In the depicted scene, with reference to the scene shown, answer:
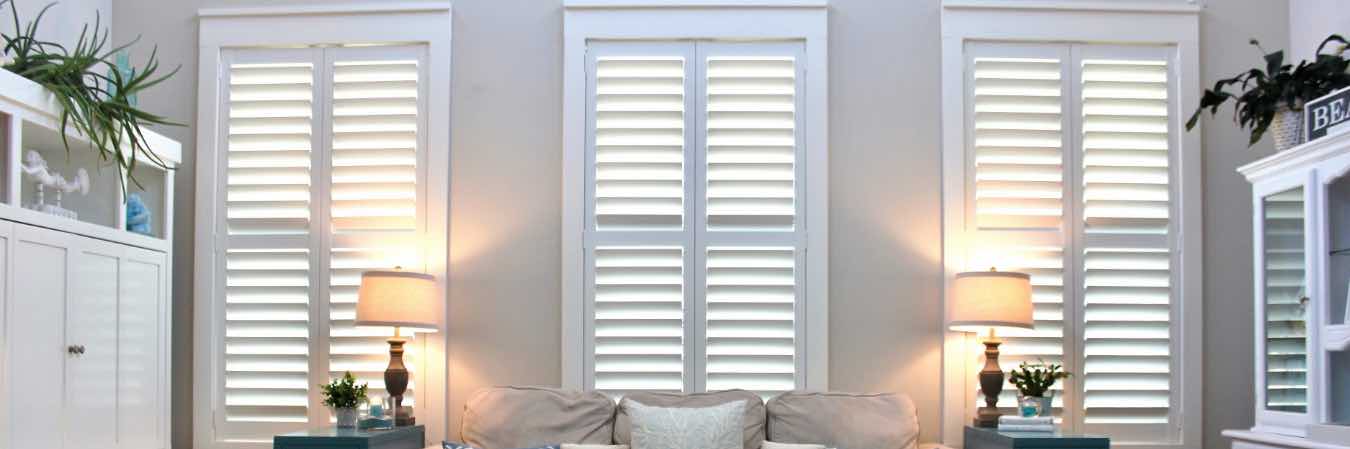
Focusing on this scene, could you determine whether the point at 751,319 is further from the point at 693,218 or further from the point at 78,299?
the point at 78,299

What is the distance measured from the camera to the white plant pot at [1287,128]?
15.0 ft

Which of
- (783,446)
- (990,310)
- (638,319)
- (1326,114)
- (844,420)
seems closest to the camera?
(1326,114)

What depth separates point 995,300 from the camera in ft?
15.9

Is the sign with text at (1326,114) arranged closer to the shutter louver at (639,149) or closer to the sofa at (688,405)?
the sofa at (688,405)

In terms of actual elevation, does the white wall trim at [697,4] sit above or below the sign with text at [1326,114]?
above

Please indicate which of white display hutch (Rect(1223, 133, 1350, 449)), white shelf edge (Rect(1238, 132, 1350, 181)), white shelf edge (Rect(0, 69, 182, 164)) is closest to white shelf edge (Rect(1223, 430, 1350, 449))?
white display hutch (Rect(1223, 133, 1350, 449))

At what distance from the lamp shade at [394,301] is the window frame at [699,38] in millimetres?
580

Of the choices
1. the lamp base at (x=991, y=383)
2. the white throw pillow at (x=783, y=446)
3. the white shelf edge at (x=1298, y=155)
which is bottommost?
Answer: the white throw pillow at (x=783, y=446)

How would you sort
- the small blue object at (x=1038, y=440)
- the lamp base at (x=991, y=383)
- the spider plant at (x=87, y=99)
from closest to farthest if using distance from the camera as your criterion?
the spider plant at (x=87, y=99), the small blue object at (x=1038, y=440), the lamp base at (x=991, y=383)

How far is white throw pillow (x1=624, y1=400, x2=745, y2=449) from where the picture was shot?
4574mm

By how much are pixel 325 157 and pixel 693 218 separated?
5.12 ft

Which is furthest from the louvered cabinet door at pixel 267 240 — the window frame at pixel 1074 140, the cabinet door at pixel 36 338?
the window frame at pixel 1074 140

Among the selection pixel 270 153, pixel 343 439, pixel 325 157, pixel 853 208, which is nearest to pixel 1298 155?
pixel 853 208

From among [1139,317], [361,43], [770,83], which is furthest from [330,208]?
[1139,317]
